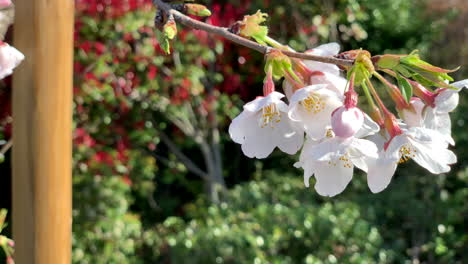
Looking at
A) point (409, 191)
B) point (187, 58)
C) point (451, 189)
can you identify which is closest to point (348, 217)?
point (409, 191)

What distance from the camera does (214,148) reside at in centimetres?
407

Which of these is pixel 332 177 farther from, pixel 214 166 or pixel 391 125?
pixel 214 166

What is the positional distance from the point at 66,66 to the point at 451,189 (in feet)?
10.9

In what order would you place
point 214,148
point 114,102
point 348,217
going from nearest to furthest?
point 348,217 < point 114,102 < point 214,148

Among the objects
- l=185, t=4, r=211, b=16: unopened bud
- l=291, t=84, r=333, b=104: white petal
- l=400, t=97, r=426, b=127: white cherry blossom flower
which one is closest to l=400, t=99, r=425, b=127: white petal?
l=400, t=97, r=426, b=127: white cherry blossom flower

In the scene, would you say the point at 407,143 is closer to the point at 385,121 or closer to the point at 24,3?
the point at 385,121

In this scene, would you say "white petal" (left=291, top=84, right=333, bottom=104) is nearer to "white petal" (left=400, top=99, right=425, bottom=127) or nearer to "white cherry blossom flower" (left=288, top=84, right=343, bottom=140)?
"white cherry blossom flower" (left=288, top=84, right=343, bottom=140)

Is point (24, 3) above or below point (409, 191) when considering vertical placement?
above

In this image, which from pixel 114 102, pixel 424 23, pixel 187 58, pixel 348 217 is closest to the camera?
pixel 348 217

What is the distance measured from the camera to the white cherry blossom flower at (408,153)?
2.10 feet

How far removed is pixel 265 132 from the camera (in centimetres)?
71

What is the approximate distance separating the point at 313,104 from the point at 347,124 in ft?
0.19

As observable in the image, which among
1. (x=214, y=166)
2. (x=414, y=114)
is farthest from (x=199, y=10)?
(x=214, y=166)

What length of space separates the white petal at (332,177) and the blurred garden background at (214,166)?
1948mm
